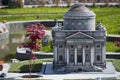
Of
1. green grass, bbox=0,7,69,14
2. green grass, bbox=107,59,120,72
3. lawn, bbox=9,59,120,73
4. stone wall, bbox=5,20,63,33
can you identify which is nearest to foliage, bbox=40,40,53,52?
lawn, bbox=9,59,120,73

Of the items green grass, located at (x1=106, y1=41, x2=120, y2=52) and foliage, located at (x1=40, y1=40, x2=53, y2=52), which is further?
foliage, located at (x1=40, y1=40, x2=53, y2=52)

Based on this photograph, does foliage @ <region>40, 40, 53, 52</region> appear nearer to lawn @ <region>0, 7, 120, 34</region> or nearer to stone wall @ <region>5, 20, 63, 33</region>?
lawn @ <region>0, 7, 120, 34</region>

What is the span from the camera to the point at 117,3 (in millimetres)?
105062

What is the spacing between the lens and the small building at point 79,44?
47906mm

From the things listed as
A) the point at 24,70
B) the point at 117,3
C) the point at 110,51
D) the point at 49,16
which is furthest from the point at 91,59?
the point at 117,3

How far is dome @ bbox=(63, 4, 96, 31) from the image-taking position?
48375mm

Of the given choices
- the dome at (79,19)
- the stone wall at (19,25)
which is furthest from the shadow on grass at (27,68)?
the stone wall at (19,25)

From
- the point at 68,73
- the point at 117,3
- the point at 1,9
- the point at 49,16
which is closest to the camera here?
the point at 68,73

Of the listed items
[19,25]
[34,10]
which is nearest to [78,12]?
[19,25]

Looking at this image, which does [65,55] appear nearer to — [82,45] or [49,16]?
[82,45]

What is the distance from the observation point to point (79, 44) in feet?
157

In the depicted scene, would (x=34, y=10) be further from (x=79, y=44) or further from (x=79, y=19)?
(x=79, y=44)

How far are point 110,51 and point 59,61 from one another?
10191 millimetres

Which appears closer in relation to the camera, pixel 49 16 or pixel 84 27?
pixel 84 27
